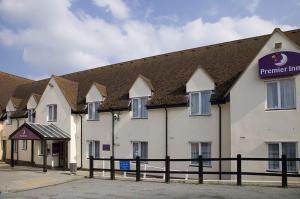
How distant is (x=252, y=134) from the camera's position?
61.8 ft

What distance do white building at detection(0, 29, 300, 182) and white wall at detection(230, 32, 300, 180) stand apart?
0.14 ft

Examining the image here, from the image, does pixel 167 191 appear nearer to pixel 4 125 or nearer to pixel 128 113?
pixel 128 113

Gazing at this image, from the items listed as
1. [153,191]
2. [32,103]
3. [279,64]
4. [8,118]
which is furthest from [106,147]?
[8,118]

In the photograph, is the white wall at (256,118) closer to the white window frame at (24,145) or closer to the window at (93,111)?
the window at (93,111)

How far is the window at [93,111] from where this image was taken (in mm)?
27503

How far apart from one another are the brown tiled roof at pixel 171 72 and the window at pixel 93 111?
2.75ft

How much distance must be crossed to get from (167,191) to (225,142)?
20.9 feet

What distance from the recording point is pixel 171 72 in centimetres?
2569

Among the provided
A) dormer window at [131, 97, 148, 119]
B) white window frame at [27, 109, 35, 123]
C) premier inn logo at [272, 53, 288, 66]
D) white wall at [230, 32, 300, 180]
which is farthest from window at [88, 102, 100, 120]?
premier inn logo at [272, 53, 288, 66]

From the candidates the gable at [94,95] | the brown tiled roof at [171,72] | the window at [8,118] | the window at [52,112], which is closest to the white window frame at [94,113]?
the gable at [94,95]

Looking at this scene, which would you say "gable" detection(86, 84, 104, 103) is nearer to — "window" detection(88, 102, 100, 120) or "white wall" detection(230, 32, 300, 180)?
"window" detection(88, 102, 100, 120)

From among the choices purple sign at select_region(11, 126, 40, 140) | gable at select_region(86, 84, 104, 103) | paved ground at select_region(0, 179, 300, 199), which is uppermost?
gable at select_region(86, 84, 104, 103)

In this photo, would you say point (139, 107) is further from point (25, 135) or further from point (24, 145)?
point (24, 145)

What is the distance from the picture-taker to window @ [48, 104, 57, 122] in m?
30.3
